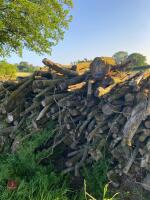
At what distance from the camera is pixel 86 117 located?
16.3 feet

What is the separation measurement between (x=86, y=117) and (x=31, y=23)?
A: 13.2 m

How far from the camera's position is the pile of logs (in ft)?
13.7

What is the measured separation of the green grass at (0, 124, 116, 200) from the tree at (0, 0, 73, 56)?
12.2 meters

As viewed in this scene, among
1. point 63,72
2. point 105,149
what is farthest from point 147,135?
point 63,72

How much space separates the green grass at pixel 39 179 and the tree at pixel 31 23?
12.2 meters

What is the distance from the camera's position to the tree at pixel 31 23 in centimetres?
1605

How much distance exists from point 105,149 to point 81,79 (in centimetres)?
179

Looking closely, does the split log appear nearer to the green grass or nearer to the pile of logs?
the pile of logs

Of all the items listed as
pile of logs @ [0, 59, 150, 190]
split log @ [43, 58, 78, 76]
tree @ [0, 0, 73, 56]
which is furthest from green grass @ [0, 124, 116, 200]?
tree @ [0, 0, 73, 56]

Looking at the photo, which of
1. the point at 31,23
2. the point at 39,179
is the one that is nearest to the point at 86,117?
the point at 39,179

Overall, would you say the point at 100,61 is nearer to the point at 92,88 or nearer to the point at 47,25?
the point at 92,88

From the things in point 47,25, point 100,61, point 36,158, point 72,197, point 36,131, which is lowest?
point 72,197

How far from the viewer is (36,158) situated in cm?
488

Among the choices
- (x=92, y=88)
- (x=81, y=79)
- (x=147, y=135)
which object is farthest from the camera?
(x=81, y=79)
